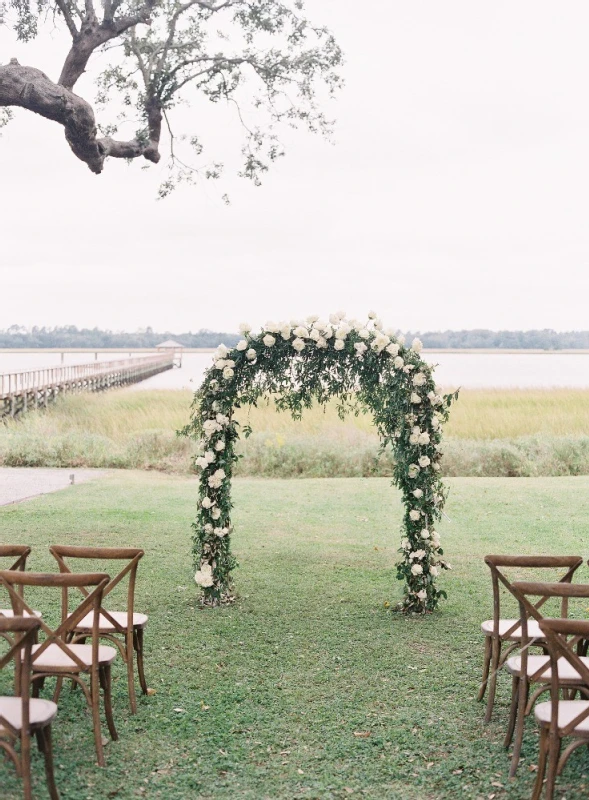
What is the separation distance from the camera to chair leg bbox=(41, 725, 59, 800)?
3.46 meters

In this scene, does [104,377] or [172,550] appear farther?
[104,377]

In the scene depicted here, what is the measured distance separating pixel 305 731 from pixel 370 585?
11.5 ft

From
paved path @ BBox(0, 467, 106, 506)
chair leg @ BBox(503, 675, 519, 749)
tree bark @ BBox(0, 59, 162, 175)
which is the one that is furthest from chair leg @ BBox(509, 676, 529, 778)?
paved path @ BBox(0, 467, 106, 506)

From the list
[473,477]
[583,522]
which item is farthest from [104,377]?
[583,522]

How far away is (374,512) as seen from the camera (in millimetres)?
12281

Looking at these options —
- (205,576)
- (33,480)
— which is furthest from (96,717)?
(33,480)

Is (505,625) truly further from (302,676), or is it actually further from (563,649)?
(563,649)

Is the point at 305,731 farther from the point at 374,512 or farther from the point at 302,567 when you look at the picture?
the point at 374,512

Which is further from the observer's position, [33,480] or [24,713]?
[33,480]

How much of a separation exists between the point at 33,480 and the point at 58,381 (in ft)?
77.0

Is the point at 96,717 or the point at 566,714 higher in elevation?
the point at 566,714

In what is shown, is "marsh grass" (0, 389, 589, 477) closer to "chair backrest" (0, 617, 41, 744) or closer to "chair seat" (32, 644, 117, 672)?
"chair seat" (32, 644, 117, 672)

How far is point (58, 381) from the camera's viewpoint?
37.2 meters

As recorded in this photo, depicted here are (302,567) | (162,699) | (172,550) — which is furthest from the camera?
(172,550)
